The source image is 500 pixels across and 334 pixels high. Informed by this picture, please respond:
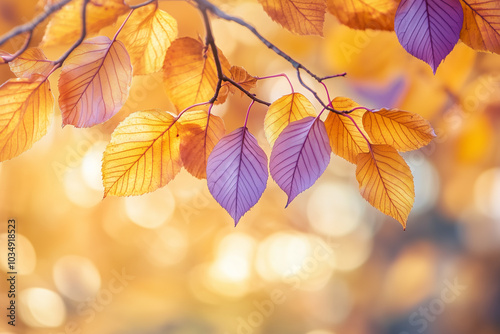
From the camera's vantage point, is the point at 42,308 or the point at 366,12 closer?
the point at 366,12

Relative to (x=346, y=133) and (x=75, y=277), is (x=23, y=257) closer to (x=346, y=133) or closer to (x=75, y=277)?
(x=75, y=277)

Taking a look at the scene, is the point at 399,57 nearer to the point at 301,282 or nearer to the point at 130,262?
the point at 301,282

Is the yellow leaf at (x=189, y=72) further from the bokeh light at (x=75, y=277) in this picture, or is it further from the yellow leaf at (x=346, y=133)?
the bokeh light at (x=75, y=277)

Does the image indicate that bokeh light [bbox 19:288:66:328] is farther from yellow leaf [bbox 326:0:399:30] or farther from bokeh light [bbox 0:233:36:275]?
yellow leaf [bbox 326:0:399:30]

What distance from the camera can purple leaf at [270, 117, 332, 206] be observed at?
14cm

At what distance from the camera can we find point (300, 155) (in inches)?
5.5

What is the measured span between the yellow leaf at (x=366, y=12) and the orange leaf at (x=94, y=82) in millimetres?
97

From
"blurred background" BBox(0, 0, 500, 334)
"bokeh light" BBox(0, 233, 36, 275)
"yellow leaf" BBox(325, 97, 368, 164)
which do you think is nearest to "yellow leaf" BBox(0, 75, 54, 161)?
"yellow leaf" BBox(325, 97, 368, 164)

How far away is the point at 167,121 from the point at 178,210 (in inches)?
18.5

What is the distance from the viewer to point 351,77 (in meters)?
0.47

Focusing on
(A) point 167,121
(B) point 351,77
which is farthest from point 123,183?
(B) point 351,77

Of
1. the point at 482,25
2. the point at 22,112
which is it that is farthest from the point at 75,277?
the point at 482,25

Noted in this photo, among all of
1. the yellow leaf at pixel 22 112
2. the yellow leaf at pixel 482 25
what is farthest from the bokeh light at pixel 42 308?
the yellow leaf at pixel 482 25

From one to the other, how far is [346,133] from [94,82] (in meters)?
0.11
